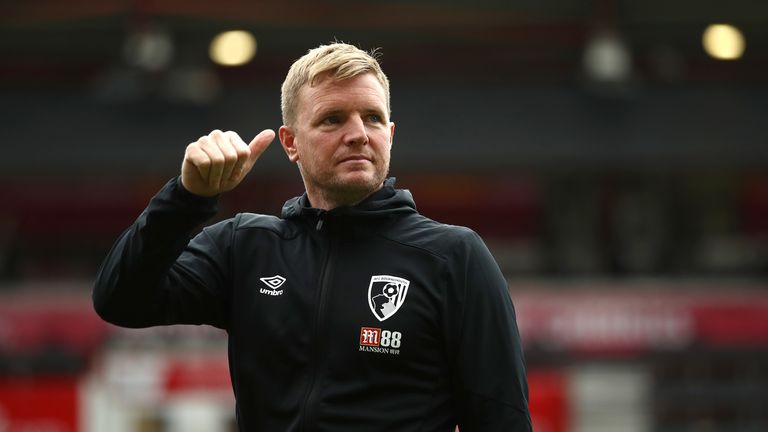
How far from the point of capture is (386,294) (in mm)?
2645

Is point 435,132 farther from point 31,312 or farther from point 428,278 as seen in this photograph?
point 428,278

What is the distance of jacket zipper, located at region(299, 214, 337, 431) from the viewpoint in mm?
2594

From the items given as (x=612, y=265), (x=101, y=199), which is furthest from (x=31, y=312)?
(x=612, y=265)

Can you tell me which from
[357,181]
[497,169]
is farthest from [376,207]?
[497,169]

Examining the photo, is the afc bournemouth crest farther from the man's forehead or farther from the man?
the man's forehead

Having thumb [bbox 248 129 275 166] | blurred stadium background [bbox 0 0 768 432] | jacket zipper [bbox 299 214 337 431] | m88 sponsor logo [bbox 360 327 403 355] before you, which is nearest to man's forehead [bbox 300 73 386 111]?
thumb [bbox 248 129 275 166]

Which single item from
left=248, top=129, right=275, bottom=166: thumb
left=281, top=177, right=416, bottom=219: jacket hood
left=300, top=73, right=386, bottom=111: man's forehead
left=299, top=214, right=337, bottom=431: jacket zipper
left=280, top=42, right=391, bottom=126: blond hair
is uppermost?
left=280, top=42, right=391, bottom=126: blond hair

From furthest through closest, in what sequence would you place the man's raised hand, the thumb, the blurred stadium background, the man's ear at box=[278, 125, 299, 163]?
the blurred stadium background < the man's ear at box=[278, 125, 299, 163] < the thumb < the man's raised hand

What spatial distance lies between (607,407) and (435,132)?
3.45 metres

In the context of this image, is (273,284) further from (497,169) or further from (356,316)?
(497,169)

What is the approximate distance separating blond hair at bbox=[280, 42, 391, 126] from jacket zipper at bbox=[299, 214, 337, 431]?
0.35 meters

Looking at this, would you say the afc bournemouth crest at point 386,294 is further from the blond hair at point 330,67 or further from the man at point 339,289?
the blond hair at point 330,67

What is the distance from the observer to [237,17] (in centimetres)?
1152

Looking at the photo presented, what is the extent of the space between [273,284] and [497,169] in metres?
12.1
